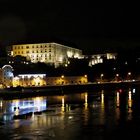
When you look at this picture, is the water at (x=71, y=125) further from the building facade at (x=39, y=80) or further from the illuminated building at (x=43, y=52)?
the illuminated building at (x=43, y=52)

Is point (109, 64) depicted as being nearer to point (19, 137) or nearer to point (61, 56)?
point (61, 56)

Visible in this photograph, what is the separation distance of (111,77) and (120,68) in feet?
24.3

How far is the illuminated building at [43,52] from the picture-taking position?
66750 millimetres

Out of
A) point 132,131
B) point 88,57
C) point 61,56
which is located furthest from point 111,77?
point 132,131

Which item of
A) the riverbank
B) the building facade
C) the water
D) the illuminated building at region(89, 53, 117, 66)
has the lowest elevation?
the water

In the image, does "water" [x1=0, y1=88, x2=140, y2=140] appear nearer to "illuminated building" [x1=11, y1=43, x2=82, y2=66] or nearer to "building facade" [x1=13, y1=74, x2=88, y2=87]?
"building facade" [x1=13, y1=74, x2=88, y2=87]

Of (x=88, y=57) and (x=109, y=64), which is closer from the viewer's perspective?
(x=109, y=64)

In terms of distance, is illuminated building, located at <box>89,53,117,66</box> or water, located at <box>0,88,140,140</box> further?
illuminated building, located at <box>89,53,117,66</box>

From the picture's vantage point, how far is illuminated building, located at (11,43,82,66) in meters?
66.8

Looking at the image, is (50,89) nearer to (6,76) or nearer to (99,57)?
(6,76)

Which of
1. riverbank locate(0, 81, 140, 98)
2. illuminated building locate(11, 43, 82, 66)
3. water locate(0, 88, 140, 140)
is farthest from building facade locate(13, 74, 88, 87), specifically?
water locate(0, 88, 140, 140)

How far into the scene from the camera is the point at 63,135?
13.4 meters

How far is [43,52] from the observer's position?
67562 mm

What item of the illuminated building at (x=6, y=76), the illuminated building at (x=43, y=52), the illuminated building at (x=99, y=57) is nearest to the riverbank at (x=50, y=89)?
the illuminated building at (x=6, y=76)
